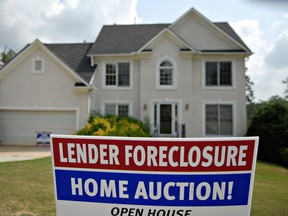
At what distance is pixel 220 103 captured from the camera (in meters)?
18.5

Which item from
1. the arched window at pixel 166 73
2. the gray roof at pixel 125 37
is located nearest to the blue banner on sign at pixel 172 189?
the arched window at pixel 166 73

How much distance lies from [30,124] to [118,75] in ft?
22.4

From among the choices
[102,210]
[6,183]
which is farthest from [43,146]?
[102,210]

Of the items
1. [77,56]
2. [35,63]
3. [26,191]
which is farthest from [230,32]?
[26,191]

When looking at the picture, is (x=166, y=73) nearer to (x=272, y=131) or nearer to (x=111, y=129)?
(x=111, y=129)

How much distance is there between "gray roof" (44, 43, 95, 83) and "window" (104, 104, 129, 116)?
2.55 m

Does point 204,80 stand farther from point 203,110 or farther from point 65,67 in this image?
point 65,67

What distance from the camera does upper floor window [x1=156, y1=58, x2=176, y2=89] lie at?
18.5 meters

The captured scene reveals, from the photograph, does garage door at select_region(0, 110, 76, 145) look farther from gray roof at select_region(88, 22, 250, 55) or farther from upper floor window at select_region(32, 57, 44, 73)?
gray roof at select_region(88, 22, 250, 55)

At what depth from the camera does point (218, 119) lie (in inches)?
730

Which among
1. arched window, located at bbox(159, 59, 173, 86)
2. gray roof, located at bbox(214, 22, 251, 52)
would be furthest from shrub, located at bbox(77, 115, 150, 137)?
gray roof, located at bbox(214, 22, 251, 52)

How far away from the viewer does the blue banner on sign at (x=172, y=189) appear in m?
1.89

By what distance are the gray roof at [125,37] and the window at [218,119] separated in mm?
4620

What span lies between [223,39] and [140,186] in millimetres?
18806
